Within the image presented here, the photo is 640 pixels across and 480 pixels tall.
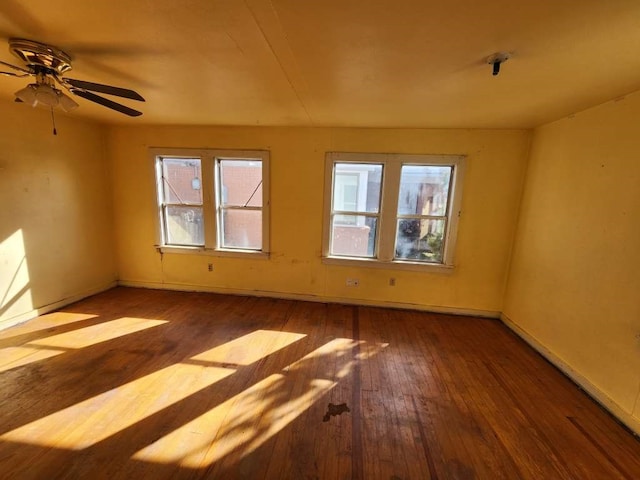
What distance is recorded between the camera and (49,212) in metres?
3.03

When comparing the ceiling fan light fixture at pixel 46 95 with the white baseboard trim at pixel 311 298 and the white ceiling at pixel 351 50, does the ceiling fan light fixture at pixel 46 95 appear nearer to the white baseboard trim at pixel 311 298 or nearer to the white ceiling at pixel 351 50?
the white ceiling at pixel 351 50

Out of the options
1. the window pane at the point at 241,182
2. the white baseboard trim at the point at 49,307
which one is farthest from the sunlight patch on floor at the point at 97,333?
the window pane at the point at 241,182

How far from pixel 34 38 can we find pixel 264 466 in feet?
8.80

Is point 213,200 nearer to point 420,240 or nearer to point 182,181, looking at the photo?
point 182,181

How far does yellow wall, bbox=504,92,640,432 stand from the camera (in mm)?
1850

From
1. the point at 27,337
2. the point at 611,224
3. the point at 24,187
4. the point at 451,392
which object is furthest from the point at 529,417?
the point at 24,187

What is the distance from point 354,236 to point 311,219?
0.62m

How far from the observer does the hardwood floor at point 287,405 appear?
1448 millimetres

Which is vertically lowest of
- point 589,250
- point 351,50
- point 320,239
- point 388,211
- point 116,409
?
point 116,409

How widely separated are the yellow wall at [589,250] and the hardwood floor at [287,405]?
0.84ft

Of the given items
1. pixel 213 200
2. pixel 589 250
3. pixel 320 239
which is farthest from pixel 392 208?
pixel 213 200

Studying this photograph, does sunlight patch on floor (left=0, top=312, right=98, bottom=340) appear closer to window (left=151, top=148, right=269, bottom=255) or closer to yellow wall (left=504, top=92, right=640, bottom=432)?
window (left=151, top=148, right=269, bottom=255)

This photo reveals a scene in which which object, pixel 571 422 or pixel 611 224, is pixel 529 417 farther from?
pixel 611 224

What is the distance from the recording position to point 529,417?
1812 mm
